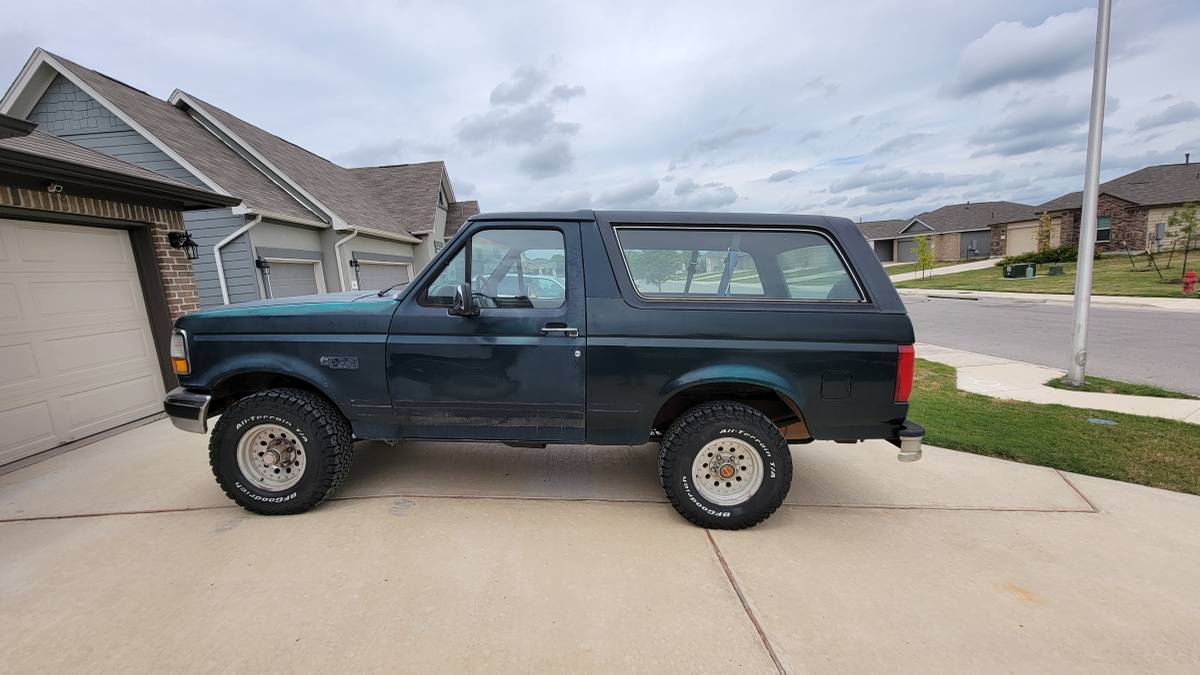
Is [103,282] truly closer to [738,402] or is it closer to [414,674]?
[414,674]

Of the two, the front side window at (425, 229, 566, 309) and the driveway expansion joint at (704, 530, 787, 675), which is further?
the front side window at (425, 229, 566, 309)

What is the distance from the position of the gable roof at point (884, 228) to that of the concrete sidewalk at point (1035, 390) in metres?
50.0

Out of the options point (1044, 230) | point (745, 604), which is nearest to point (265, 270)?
point (745, 604)

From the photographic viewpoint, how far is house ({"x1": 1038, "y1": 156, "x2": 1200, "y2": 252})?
2741 cm

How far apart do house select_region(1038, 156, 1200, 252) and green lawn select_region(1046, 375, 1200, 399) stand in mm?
30569

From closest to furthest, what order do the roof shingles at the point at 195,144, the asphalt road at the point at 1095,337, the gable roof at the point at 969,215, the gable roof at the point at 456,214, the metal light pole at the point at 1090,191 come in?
1. the metal light pole at the point at 1090,191
2. the asphalt road at the point at 1095,337
3. the roof shingles at the point at 195,144
4. the gable roof at the point at 456,214
5. the gable roof at the point at 969,215

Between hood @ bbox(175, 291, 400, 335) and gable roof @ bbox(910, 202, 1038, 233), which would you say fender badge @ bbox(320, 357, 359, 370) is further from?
gable roof @ bbox(910, 202, 1038, 233)

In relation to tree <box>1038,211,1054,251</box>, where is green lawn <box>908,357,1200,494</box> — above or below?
below

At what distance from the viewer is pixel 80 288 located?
4801 millimetres

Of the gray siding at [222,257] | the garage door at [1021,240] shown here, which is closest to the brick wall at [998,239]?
the garage door at [1021,240]

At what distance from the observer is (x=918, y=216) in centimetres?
4978

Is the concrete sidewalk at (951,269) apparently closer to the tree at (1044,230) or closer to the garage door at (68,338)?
the tree at (1044,230)

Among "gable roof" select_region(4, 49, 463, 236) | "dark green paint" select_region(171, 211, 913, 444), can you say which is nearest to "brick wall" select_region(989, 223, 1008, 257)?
"gable roof" select_region(4, 49, 463, 236)

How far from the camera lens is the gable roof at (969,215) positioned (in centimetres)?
4223
